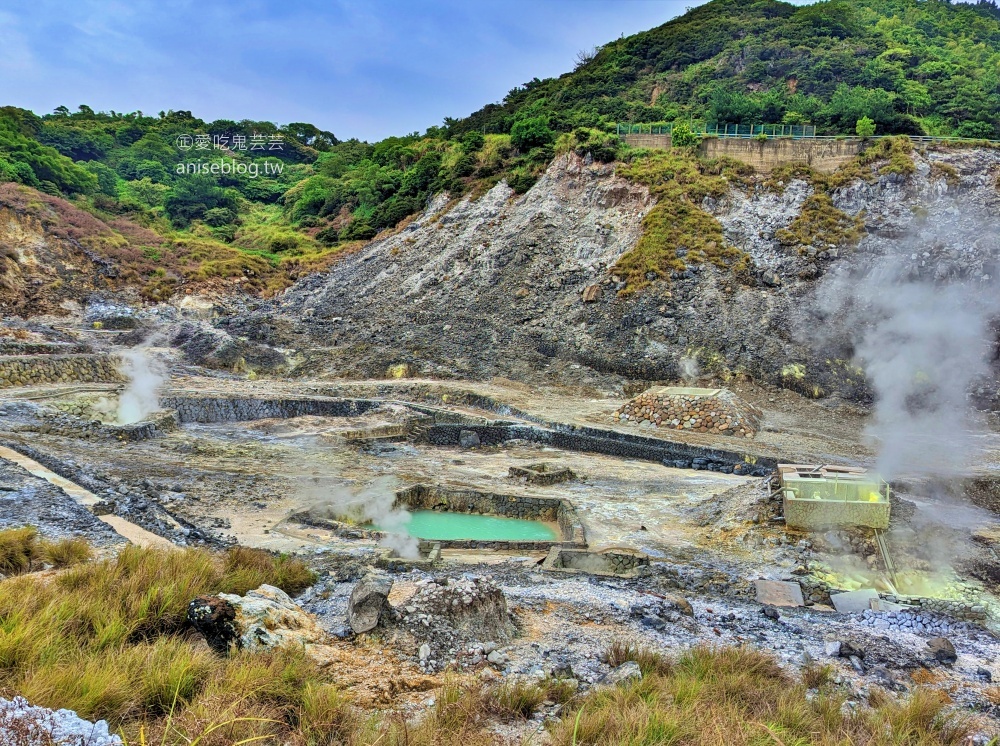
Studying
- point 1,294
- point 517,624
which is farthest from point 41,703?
point 1,294

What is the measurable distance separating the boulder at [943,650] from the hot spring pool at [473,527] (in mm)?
5442

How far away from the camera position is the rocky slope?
21891 mm

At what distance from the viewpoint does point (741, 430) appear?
51.9ft

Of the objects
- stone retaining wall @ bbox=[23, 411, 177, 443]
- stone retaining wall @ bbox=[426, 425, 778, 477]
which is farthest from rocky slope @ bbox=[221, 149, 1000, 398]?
stone retaining wall @ bbox=[23, 411, 177, 443]

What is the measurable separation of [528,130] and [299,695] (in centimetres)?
3447

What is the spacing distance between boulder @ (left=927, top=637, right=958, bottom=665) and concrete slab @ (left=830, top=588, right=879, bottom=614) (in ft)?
4.19

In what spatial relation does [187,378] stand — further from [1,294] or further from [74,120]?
[74,120]

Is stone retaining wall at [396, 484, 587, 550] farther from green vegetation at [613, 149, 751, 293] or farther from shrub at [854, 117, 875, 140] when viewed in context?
shrub at [854, 117, 875, 140]

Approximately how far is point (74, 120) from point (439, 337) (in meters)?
60.7

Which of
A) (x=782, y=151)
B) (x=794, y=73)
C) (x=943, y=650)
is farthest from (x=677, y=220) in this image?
(x=943, y=650)

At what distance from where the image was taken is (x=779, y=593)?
700 centimetres

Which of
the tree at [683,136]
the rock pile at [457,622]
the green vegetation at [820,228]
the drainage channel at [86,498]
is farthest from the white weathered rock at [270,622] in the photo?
the tree at [683,136]

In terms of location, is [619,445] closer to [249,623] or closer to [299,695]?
[249,623]

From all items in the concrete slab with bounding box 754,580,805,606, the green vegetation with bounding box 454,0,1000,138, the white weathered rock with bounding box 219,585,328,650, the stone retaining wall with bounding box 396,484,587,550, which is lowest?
the stone retaining wall with bounding box 396,484,587,550
